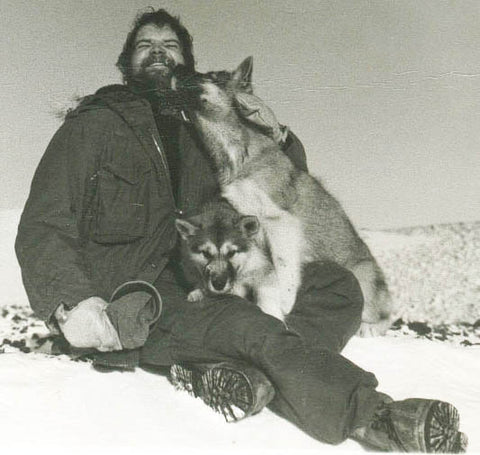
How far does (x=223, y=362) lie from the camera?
11.1 feet

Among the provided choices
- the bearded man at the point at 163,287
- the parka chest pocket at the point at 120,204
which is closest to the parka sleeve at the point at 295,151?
the bearded man at the point at 163,287

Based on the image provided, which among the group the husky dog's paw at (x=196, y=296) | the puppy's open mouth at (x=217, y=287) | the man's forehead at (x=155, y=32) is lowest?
the husky dog's paw at (x=196, y=296)

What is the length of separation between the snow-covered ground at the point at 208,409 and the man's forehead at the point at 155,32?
1.56 metres

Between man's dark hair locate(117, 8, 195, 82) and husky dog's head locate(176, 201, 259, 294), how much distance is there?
108 cm

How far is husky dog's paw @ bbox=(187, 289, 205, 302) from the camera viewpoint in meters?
3.91

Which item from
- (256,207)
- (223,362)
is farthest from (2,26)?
(223,362)

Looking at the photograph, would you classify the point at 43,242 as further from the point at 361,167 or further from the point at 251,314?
the point at 361,167

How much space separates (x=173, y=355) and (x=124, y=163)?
1.32 m

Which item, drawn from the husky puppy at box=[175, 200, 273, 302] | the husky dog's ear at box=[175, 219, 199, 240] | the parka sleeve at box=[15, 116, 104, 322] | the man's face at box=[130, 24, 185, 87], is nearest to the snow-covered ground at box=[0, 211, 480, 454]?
the parka sleeve at box=[15, 116, 104, 322]

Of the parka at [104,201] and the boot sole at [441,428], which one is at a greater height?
the parka at [104,201]

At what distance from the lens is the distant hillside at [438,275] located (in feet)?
13.9

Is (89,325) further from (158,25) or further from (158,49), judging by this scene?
(158,25)

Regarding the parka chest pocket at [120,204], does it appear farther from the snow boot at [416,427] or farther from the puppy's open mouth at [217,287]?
the snow boot at [416,427]

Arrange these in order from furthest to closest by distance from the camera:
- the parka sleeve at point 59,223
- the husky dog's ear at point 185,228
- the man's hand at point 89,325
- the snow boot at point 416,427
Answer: the husky dog's ear at point 185,228
the parka sleeve at point 59,223
the man's hand at point 89,325
the snow boot at point 416,427
